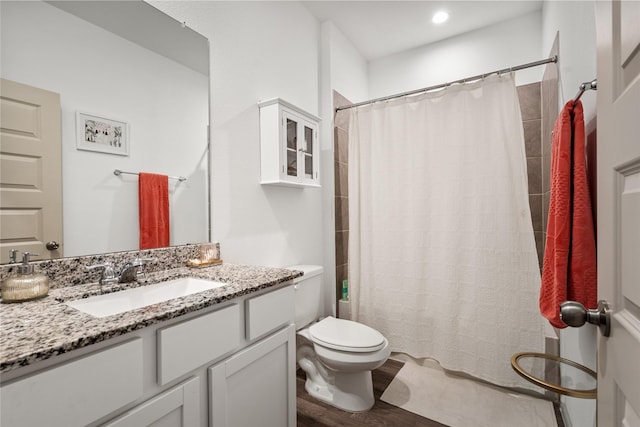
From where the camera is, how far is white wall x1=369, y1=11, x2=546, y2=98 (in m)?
2.31

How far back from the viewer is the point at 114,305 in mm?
1026

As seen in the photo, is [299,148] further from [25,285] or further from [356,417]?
[356,417]

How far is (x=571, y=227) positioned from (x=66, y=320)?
1601mm

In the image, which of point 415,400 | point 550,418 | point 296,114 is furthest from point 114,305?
point 550,418

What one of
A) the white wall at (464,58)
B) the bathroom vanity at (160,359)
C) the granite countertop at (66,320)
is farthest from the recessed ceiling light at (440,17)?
the granite countertop at (66,320)

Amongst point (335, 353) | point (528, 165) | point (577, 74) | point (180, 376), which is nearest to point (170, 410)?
point (180, 376)

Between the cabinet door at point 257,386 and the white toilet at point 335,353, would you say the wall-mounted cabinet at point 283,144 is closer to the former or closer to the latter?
the white toilet at point 335,353

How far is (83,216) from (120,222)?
13cm

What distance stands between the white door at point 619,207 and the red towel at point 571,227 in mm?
470

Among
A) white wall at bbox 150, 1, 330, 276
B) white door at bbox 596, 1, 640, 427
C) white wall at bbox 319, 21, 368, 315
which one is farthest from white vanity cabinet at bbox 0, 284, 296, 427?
white wall at bbox 319, 21, 368, 315

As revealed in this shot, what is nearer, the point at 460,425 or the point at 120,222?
the point at 120,222

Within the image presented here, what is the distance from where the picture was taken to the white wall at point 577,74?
1.12m

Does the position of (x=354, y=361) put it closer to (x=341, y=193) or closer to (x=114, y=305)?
(x=114, y=305)

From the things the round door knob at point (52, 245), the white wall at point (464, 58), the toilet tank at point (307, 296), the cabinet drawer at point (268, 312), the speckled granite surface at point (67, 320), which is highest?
the white wall at point (464, 58)
